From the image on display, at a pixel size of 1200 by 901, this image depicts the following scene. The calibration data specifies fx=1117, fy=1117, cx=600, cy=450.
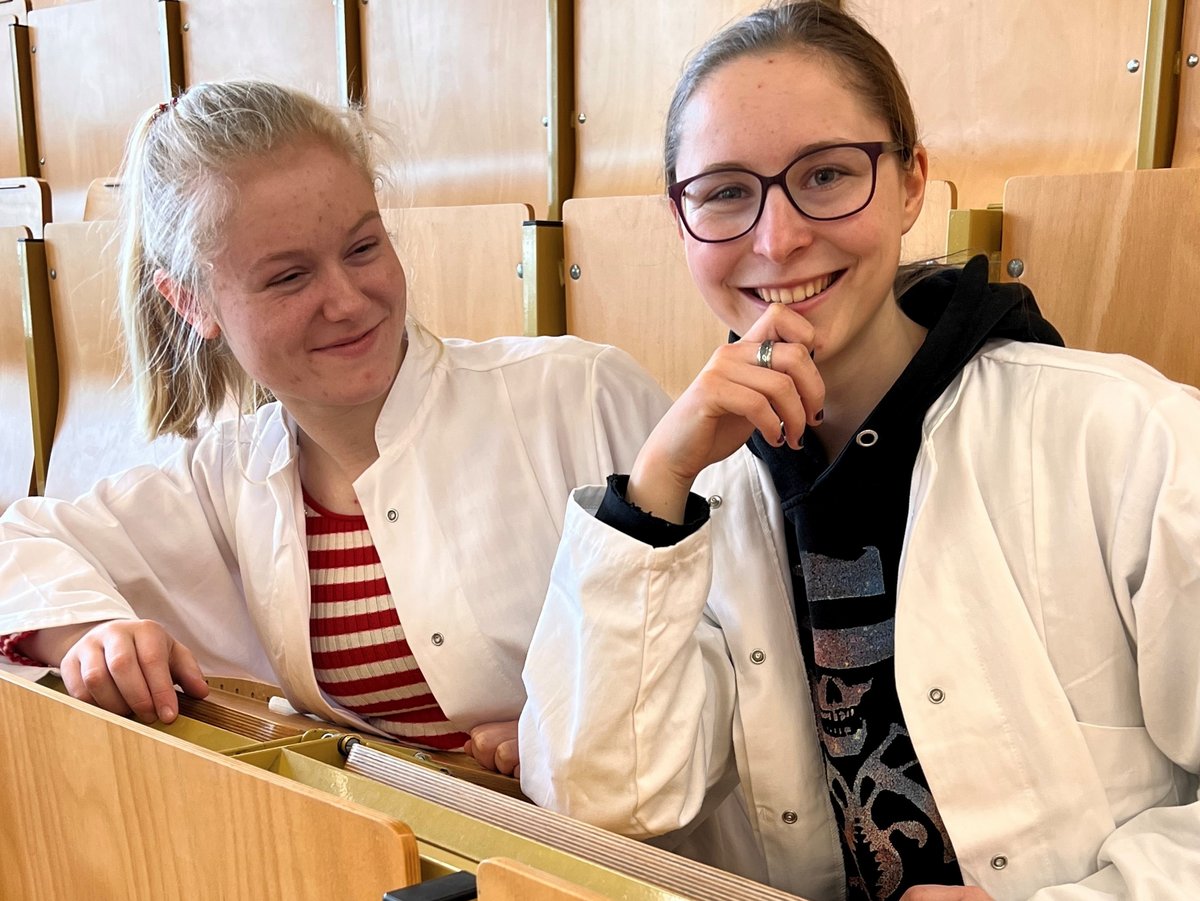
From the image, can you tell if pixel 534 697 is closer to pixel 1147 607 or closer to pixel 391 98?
pixel 1147 607

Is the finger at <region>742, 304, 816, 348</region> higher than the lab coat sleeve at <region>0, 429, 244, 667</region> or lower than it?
higher

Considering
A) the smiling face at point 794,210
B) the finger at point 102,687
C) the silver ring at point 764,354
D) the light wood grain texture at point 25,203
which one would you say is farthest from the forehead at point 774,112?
the light wood grain texture at point 25,203

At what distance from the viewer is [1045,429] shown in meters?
0.73

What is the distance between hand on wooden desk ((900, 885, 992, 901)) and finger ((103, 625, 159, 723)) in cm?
56

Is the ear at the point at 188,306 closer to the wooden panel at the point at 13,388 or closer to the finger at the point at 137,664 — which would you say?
the finger at the point at 137,664

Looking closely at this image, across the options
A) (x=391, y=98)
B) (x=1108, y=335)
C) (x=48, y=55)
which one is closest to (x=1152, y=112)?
(x=1108, y=335)

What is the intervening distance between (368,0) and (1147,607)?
220cm

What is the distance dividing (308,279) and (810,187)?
0.44m

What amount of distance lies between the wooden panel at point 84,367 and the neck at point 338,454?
1295 mm

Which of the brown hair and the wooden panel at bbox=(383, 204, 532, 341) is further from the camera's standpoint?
the wooden panel at bbox=(383, 204, 532, 341)

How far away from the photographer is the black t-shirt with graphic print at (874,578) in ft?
2.50

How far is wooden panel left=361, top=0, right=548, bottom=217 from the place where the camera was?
7.18 ft

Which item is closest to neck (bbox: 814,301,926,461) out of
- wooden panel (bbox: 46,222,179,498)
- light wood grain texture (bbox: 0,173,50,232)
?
wooden panel (bbox: 46,222,179,498)

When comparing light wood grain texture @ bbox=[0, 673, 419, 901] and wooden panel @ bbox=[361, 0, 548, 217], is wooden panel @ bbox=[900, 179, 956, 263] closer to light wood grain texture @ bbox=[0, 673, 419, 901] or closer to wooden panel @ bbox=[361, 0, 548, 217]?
wooden panel @ bbox=[361, 0, 548, 217]
